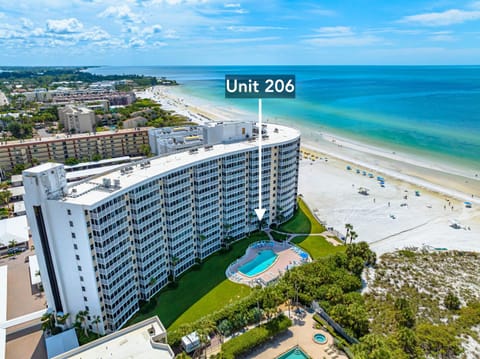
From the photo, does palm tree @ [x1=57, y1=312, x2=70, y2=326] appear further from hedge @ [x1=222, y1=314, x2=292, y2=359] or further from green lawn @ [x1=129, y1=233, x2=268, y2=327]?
hedge @ [x1=222, y1=314, x2=292, y2=359]

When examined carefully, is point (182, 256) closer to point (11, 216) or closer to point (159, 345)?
point (159, 345)

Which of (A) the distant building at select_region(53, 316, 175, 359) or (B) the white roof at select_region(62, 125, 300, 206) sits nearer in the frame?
(A) the distant building at select_region(53, 316, 175, 359)

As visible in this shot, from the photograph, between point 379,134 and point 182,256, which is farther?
point 379,134

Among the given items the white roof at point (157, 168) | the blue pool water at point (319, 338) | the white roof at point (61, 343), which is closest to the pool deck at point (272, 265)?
the blue pool water at point (319, 338)

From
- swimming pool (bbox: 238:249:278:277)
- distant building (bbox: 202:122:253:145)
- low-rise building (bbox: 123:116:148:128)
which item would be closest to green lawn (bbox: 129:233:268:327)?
swimming pool (bbox: 238:249:278:277)

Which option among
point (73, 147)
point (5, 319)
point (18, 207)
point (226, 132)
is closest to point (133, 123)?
point (73, 147)

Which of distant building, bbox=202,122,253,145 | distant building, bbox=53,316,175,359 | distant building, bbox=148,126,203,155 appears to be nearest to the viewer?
distant building, bbox=53,316,175,359

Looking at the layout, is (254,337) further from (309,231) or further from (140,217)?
(309,231)

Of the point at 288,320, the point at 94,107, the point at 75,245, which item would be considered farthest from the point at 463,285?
the point at 94,107
